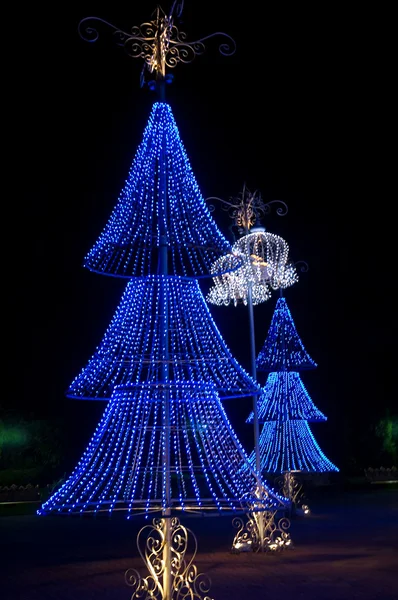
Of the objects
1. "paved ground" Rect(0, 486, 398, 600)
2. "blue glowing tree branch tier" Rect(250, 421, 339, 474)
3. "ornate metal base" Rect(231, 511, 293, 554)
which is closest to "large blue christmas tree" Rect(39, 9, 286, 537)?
"paved ground" Rect(0, 486, 398, 600)

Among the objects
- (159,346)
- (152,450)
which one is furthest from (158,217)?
(152,450)

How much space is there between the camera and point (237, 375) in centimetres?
729

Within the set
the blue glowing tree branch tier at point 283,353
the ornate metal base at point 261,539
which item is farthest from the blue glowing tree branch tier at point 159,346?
the blue glowing tree branch tier at point 283,353

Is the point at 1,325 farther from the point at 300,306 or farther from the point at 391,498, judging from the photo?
the point at 391,498

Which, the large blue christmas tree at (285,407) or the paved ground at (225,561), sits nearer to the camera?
the paved ground at (225,561)

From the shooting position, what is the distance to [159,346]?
7.21m

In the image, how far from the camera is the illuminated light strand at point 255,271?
1202cm

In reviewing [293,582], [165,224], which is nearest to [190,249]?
[165,224]

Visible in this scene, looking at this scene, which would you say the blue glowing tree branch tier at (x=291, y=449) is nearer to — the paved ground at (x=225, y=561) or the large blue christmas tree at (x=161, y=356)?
the paved ground at (x=225, y=561)

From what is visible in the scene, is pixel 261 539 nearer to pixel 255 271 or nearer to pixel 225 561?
pixel 225 561

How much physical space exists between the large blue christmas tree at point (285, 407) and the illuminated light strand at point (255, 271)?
3619mm

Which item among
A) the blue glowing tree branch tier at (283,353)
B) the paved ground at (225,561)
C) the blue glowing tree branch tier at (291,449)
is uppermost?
the blue glowing tree branch tier at (283,353)

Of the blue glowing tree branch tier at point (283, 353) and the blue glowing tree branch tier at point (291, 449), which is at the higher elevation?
the blue glowing tree branch tier at point (283, 353)

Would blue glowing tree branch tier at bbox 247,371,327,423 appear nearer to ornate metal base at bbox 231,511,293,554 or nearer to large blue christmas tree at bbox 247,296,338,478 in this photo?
large blue christmas tree at bbox 247,296,338,478
